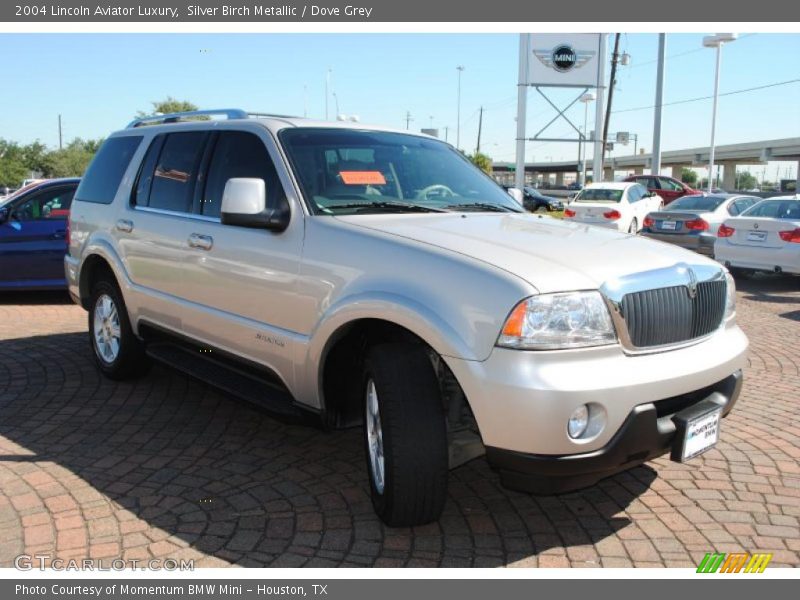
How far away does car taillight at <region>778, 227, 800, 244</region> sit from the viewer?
1130cm

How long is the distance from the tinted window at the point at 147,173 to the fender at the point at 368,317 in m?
2.31

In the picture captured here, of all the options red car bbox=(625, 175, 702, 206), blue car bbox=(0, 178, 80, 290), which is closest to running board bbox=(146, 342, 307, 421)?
blue car bbox=(0, 178, 80, 290)

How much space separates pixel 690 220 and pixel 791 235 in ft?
10.2

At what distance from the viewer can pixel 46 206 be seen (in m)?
9.86

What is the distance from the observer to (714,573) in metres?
3.15

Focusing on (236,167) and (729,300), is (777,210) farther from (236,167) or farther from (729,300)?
(236,167)

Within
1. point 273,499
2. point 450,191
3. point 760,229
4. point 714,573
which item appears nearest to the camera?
point 714,573

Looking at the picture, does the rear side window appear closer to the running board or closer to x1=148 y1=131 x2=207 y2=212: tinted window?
x1=148 y1=131 x2=207 y2=212: tinted window

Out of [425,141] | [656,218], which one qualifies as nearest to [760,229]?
[656,218]

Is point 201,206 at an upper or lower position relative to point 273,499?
upper

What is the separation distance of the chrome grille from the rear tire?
381cm

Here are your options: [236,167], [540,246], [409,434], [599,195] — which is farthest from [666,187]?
[409,434]

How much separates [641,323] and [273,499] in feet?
6.71

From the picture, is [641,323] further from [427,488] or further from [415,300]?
[427,488]
